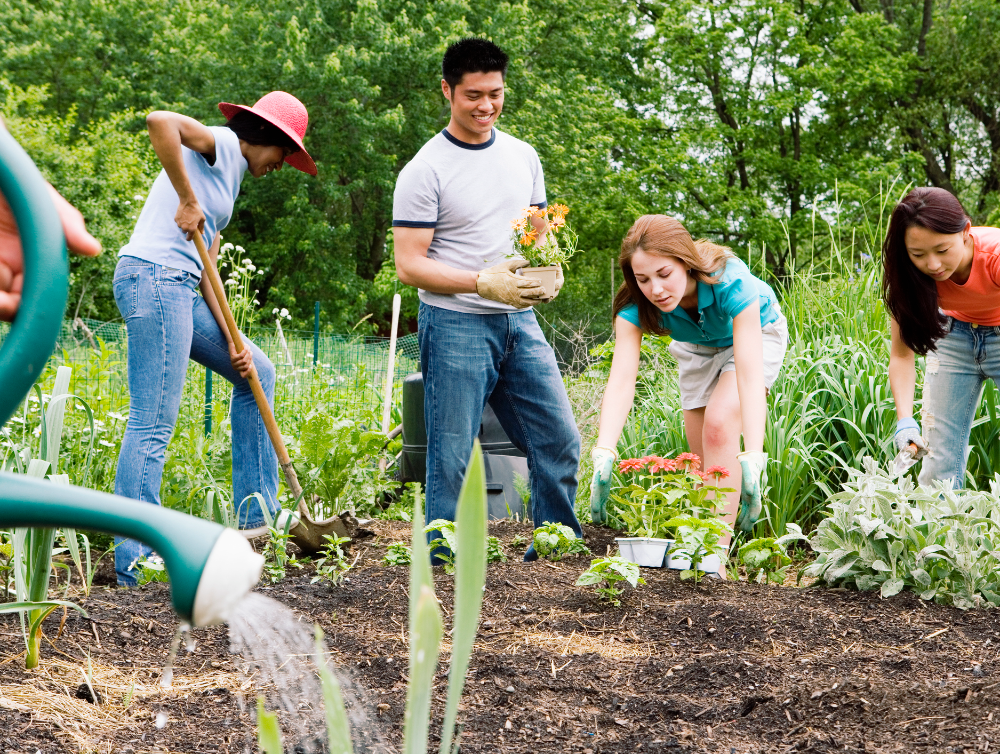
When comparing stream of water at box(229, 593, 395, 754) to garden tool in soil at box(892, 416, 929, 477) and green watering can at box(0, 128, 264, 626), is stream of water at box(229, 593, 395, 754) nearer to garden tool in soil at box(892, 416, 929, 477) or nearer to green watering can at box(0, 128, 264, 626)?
green watering can at box(0, 128, 264, 626)

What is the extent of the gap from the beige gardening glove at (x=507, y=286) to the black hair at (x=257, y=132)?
0.85m

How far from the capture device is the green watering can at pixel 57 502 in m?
0.56

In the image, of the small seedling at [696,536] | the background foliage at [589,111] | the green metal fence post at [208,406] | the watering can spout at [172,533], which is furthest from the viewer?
the background foliage at [589,111]

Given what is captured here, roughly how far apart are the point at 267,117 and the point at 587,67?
1854 cm

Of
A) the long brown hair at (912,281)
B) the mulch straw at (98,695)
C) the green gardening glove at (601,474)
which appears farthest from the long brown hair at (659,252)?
the mulch straw at (98,695)

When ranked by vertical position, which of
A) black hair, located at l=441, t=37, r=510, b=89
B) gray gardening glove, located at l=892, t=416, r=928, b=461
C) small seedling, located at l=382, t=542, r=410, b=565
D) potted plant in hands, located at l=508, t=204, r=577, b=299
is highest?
black hair, located at l=441, t=37, r=510, b=89

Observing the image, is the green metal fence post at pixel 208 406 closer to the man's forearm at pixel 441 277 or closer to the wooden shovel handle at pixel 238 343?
the wooden shovel handle at pixel 238 343

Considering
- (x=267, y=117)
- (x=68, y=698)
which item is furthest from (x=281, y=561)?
(x=267, y=117)

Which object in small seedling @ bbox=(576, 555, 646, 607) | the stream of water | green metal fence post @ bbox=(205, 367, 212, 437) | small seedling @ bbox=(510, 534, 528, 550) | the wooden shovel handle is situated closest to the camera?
the stream of water

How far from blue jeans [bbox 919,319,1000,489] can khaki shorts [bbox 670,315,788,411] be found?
2.11 ft

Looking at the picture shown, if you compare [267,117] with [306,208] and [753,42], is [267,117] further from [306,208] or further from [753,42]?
[753,42]

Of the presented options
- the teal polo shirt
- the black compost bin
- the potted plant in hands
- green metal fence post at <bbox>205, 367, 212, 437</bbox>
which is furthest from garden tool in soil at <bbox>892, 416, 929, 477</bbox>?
green metal fence post at <bbox>205, 367, 212, 437</bbox>

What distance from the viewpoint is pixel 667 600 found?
8.16ft

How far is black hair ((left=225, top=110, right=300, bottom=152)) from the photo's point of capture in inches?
123
